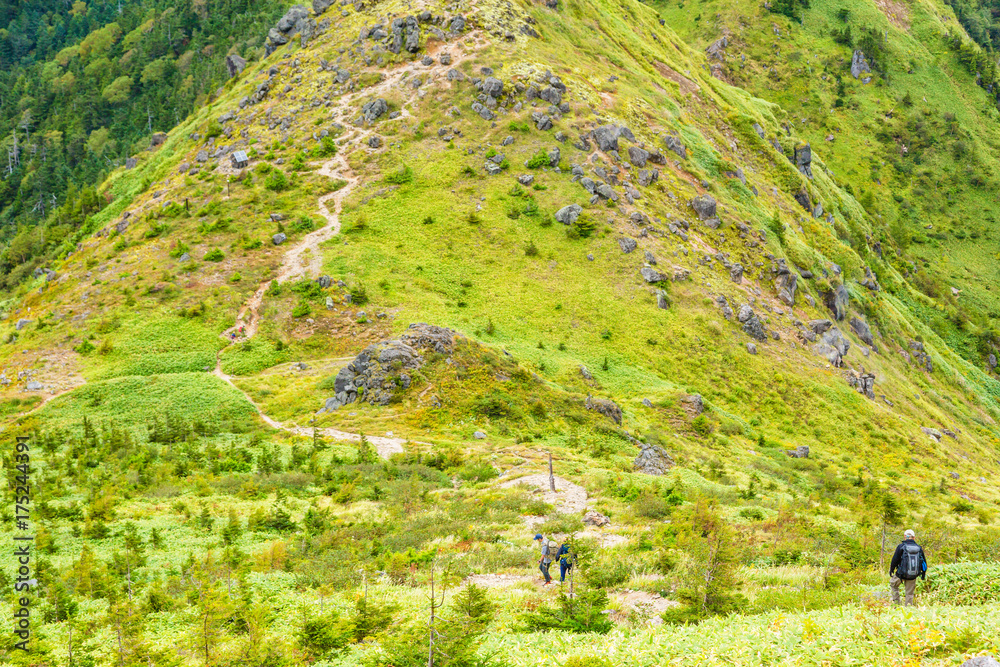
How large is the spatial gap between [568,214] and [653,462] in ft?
104

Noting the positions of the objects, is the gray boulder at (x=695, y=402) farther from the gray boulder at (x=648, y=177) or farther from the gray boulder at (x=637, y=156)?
the gray boulder at (x=637, y=156)

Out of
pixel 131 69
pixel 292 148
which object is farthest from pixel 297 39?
pixel 131 69

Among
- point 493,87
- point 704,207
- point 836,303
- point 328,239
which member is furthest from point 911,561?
point 493,87

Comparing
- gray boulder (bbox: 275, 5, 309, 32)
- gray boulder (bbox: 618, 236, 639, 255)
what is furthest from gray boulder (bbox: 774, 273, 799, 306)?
gray boulder (bbox: 275, 5, 309, 32)

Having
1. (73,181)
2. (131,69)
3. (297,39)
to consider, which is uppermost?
(297,39)

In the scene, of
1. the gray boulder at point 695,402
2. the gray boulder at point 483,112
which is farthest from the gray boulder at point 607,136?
the gray boulder at point 695,402

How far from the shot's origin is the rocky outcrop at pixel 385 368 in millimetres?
41531

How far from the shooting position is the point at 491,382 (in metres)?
42.3

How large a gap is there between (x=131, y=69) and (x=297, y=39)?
4245 inches

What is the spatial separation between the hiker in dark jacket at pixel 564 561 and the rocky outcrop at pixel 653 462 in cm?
1645

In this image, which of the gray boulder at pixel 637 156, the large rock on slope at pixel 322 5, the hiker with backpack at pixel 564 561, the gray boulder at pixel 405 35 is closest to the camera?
the hiker with backpack at pixel 564 561

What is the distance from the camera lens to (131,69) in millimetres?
161750

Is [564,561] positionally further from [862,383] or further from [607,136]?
[607,136]

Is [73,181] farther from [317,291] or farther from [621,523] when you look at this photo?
[621,523]
